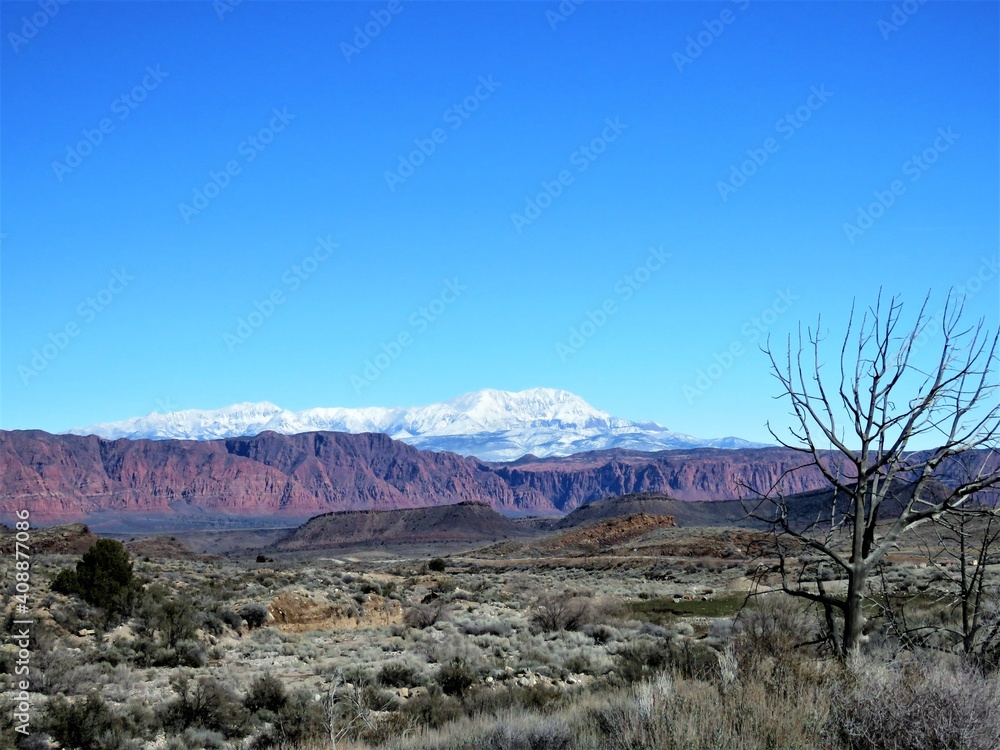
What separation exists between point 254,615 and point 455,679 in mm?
13562

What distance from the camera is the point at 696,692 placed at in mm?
6926

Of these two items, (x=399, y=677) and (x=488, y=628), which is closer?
(x=399, y=677)

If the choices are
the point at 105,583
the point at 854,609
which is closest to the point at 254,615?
the point at 105,583

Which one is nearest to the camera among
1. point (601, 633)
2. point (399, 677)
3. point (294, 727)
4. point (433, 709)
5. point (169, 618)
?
point (294, 727)

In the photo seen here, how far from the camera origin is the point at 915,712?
5.85 metres

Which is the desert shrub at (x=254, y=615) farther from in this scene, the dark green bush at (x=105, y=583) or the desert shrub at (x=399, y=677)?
the desert shrub at (x=399, y=677)

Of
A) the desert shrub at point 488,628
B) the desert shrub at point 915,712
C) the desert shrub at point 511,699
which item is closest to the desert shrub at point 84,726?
the desert shrub at point 511,699

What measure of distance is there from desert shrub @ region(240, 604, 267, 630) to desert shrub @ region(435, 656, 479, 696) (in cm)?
1267

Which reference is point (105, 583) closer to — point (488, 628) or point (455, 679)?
point (488, 628)

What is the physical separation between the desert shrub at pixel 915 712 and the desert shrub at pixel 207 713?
841 cm

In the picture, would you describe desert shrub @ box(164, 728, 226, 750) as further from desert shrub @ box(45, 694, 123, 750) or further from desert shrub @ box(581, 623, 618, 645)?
desert shrub @ box(581, 623, 618, 645)

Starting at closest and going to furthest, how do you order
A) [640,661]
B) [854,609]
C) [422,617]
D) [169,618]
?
[854,609]
[640,661]
[169,618]
[422,617]

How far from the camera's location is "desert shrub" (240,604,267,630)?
25.2 metres

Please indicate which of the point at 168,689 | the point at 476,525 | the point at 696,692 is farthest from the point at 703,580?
the point at 476,525
